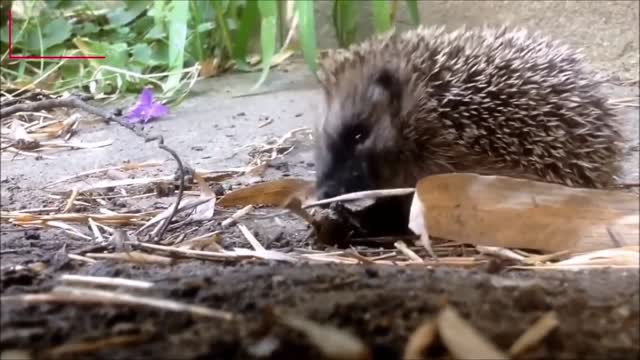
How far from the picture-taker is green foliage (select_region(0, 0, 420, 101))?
8.07ft

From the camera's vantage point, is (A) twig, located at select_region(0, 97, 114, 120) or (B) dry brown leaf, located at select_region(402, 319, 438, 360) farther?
(A) twig, located at select_region(0, 97, 114, 120)

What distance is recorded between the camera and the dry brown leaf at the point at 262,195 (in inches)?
76.6

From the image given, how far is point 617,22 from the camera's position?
3.30m

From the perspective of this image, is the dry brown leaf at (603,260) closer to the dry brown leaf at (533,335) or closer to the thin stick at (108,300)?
the dry brown leaf at (533,335)

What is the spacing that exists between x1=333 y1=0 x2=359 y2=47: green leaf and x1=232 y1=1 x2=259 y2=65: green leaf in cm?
26

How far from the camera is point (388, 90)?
7.00ft

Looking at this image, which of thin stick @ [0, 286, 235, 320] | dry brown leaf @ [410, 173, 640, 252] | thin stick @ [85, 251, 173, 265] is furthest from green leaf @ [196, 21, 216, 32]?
thin stick @ [0, 286, 235, 320]

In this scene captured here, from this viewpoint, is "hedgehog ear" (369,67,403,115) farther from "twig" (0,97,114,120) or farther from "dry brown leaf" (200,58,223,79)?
"dry brown leaf" (200,58,223,79)

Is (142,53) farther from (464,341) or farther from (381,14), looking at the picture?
(464,341)

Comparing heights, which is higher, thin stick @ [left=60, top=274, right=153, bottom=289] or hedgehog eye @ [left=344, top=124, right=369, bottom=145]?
thin stick @ [left=60, top=274, right=153, bottom=289]

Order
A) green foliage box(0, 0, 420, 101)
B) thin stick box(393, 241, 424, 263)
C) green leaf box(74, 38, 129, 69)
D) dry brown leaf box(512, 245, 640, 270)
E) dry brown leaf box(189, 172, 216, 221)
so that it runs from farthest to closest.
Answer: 1. green leaf box(74, 38, 129, 69)
2. green foliage box(0, 0, 420, 101)
3. dry brown leaf box(189, 172, 216, 221)
4. thin stick box(393, 241, 424, 263)
5. dry brown leaf box(512, 245, 640, 270)

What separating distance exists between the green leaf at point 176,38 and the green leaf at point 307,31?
346mm

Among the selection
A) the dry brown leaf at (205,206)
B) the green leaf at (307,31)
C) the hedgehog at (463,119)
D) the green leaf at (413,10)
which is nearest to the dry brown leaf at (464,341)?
the dry brown leaf at (205,206)

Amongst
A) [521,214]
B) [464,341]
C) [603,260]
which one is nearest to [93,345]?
[464,341]
